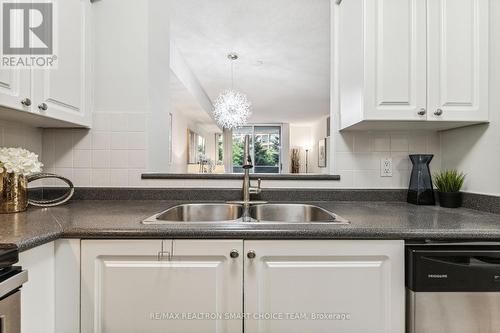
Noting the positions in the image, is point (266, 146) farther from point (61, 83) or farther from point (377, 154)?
point (61, 83)

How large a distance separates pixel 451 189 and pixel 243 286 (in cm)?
125

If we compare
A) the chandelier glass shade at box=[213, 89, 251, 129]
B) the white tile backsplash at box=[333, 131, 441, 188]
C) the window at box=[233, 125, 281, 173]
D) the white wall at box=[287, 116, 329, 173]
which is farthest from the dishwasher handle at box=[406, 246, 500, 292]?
the window at box=[233, 125, 281, 173]

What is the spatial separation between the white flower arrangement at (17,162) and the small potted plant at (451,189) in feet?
6.73

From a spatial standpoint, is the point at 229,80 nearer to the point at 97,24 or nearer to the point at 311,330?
the point at 97,24

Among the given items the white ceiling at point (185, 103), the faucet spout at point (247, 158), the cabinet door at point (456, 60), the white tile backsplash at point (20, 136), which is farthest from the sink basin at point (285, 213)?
the white ceiling at point (185, 103)

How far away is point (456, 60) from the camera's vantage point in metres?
1.41

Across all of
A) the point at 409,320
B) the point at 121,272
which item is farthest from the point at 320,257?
the point at 121,272

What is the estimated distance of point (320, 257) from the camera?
1064mm

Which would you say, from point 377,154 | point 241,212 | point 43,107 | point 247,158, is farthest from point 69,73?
point 377,154

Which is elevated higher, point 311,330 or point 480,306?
point 480,306

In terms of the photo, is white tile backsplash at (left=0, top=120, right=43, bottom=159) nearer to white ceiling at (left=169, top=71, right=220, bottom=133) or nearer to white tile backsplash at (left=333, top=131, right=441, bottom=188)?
white tile backsplash at (left=333, top=131, right=441, bottom=188)

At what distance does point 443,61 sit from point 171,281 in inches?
62.0

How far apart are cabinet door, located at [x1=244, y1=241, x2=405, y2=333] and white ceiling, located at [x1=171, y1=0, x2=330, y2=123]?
7.90ft

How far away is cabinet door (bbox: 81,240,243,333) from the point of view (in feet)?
3.43
